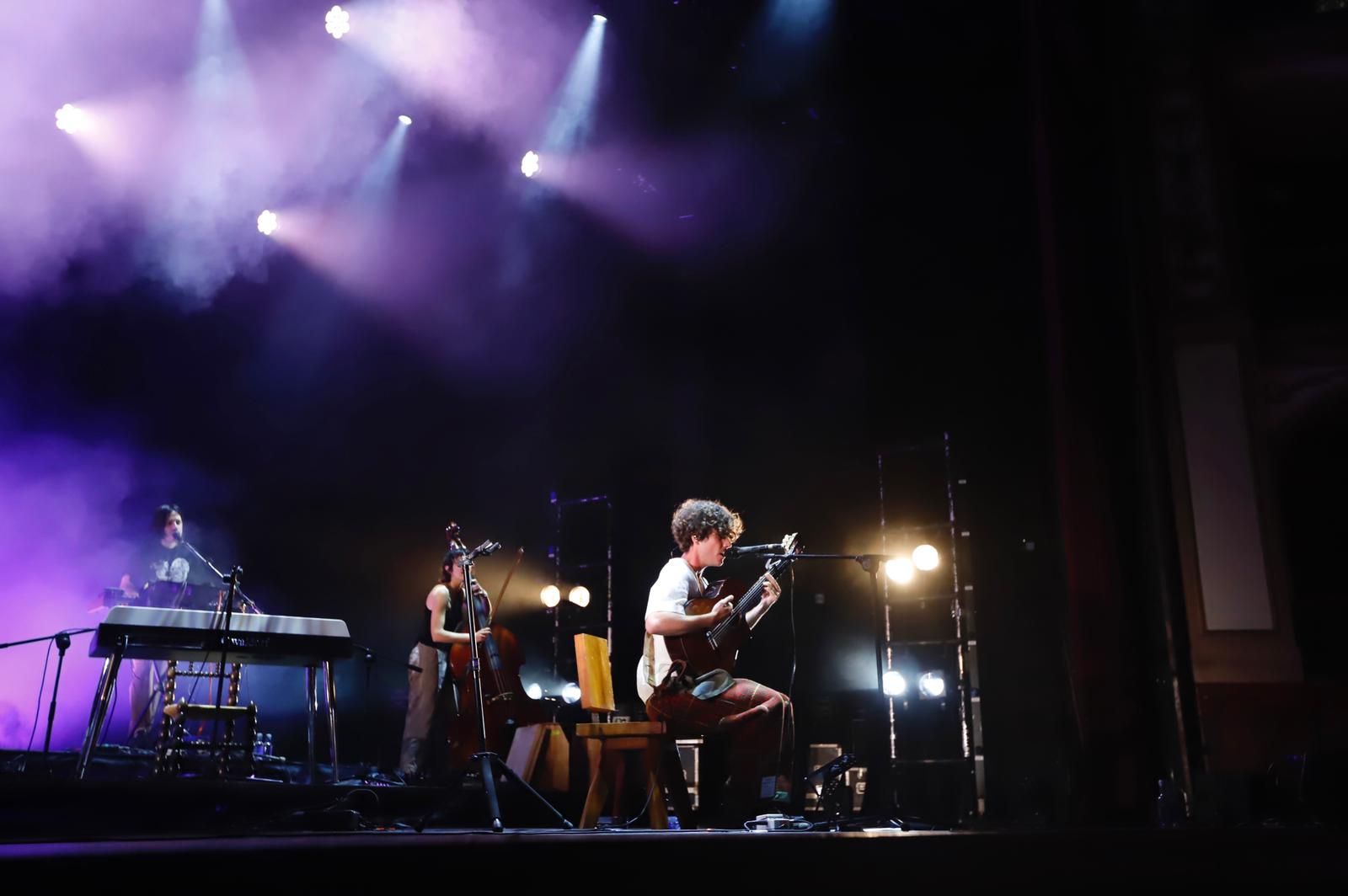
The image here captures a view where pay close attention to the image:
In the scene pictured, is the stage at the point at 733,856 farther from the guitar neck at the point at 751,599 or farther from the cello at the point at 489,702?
the cello at the point at 489,702

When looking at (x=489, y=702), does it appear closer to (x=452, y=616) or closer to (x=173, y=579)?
(x=452, y=616)

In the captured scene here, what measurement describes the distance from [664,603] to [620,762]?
714mm

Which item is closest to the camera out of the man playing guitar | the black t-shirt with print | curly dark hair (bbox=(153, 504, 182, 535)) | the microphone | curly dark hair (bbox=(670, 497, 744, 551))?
the man playing guitar

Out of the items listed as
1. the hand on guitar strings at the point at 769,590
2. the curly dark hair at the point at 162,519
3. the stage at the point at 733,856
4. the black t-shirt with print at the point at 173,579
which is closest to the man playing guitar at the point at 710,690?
the hand on guitar strings at the point at 769,590

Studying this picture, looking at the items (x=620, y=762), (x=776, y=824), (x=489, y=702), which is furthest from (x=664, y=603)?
(x=489, y=702)

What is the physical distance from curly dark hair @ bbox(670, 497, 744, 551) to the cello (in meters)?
1.69

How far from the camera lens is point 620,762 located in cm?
402

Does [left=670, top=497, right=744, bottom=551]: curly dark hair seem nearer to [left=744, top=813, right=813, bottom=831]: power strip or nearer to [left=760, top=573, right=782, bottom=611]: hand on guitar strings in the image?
[left=760, top=573, right=782, bottom=611]: hand on guitar strings

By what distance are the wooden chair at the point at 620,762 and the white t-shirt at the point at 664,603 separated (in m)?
0.19

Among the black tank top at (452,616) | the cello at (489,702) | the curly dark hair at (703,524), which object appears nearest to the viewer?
the curly dark hair at (703,524)

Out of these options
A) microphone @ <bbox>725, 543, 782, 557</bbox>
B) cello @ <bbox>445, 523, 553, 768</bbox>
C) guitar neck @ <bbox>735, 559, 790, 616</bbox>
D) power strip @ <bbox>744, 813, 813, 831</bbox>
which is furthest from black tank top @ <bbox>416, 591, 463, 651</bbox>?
power strip @ <bbox>744, 813, 813, 831</bbox>

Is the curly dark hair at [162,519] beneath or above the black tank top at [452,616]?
above

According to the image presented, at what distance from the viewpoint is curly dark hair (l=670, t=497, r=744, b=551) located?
4324 mm

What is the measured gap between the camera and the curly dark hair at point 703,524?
14.2ft
